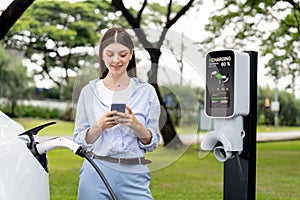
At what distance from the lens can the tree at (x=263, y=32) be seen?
30.7ft

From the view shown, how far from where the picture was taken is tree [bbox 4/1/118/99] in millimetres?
11398

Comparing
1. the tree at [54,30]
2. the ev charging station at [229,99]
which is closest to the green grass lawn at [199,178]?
the tree at [54,30]

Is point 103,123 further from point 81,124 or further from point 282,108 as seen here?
point 282,108

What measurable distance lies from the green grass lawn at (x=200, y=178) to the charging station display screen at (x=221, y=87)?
10.1 feet

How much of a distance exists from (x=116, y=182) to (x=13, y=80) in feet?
34.3

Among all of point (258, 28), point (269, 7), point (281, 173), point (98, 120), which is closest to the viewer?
point (98, 120)

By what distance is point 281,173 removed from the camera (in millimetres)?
7672

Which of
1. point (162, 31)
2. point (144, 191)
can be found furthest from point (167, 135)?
point (162, 31)

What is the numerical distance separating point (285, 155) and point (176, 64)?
→ 7.82 m

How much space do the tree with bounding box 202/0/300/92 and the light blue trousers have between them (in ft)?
25.1

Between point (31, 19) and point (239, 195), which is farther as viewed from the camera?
point (31, 19)

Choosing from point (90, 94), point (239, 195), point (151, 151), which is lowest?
point (239, 195)

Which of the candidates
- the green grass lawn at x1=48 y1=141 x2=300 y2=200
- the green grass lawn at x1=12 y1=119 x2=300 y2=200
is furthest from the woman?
the green grass lawn at x1=48 y1=141 x2=300 y2=200

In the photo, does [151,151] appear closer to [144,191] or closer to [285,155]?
[144,191]
